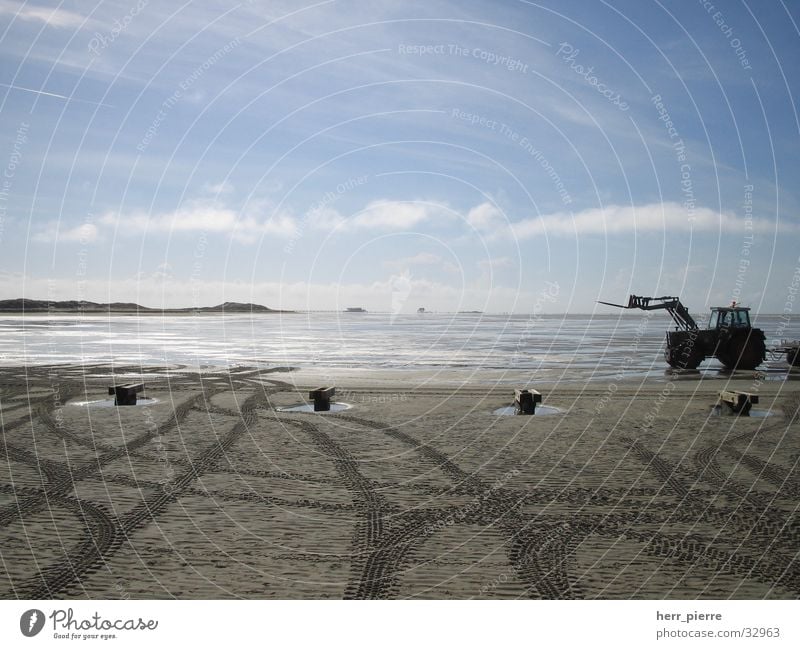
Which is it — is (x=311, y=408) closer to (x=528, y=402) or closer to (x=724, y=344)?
(x=528, y=402)

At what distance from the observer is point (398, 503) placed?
30.4ft

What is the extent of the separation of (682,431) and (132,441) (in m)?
12.8

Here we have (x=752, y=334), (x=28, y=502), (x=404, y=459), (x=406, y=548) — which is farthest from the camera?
(x=752, y=334)

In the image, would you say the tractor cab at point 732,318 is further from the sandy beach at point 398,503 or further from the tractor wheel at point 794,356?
the sandy beach at point 398,503

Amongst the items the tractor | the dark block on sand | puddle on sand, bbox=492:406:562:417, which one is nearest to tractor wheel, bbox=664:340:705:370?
the tractor

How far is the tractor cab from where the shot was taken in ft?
102

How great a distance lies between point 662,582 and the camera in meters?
6.58

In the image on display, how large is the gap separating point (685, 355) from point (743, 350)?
2.96m

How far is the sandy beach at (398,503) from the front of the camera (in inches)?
261

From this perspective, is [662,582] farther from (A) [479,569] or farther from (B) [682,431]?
(B) [682,431]

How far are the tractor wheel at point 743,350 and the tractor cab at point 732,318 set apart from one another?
0.53 m

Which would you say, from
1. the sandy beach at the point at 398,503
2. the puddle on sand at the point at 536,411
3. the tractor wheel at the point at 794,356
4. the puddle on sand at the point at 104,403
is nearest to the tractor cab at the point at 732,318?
the tractor wheel at the point at 794,356

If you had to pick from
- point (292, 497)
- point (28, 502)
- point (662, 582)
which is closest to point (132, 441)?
point (28, 502)

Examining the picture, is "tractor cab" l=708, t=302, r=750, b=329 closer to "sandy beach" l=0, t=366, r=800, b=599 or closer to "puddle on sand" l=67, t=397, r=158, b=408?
"sandy beach" l=0, t=366, r=800, b=599
